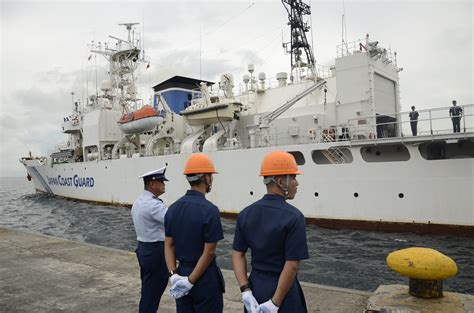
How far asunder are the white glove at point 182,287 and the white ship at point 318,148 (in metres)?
10.5

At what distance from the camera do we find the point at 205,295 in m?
2.76

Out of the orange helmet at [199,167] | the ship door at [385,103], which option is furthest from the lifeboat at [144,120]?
the orange helmet at [199,167]

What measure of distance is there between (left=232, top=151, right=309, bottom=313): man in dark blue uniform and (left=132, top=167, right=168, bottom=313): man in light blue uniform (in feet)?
4.15

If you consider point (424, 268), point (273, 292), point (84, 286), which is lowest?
point (84, 286)

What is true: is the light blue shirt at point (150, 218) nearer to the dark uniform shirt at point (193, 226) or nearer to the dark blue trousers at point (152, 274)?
the dark blue trousers at point (152, 274)

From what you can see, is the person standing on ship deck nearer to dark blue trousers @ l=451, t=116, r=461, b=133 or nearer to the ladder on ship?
dark blue trousers @ l=451, t=116, r=461, b=133

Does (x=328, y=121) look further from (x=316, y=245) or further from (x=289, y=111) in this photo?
(x=316, y=245)

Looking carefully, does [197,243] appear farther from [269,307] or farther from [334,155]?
[334,155]

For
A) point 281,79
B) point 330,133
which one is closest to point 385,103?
point 330,133

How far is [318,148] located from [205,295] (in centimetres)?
1166

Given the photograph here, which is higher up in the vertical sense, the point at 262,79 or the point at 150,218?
the point at 262,79

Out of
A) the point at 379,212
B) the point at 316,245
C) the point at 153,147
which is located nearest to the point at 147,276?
the point at 316,245

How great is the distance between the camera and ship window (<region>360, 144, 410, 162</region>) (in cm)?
1330

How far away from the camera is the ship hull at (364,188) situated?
37.6ft
